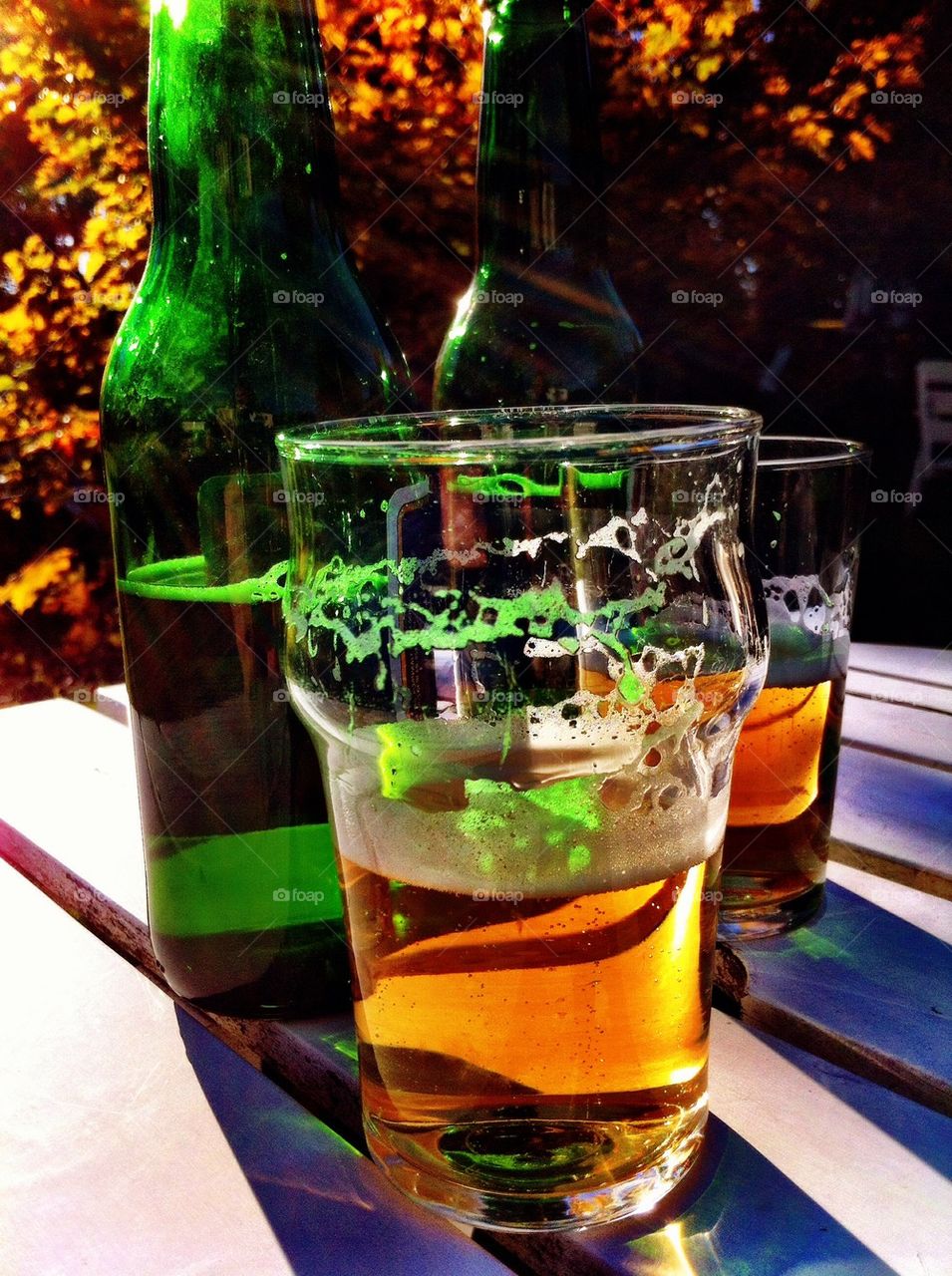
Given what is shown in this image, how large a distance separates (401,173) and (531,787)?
10.4 feet

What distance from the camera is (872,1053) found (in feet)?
1.74

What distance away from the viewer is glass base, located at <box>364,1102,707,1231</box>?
416 millimetres

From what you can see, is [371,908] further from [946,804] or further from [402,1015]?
[946,804]

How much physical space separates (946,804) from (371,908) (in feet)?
1.79

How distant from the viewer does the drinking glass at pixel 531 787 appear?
0.41 m

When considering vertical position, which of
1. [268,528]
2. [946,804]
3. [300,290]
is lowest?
[946,804]

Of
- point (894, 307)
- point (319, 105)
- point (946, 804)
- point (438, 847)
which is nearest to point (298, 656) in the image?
point (438, 847)

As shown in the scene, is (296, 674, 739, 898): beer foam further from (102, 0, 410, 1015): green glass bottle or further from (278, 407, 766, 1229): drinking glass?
(102, 0, 410, 1015): green glass bottle

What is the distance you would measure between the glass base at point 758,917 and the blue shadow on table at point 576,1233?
17 centimetres

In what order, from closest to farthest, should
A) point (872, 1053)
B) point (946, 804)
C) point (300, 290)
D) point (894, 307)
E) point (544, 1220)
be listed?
point (544, 1220), point (872, 1053), point (300, 290), point (946, 804), point (894, 307)
